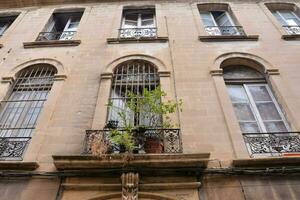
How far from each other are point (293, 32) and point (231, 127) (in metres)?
5.06

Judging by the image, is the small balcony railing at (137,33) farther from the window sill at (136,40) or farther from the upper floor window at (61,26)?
the upper floor window at (61,26)

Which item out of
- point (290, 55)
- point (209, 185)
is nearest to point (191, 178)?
point (209, 185)

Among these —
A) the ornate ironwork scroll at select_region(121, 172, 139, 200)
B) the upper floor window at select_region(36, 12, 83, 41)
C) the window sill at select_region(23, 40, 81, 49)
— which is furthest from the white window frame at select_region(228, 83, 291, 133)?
the upper floor window at select_region(36, 12, 83, 41)

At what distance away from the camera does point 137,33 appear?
9.41 m

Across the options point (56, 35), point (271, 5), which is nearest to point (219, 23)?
point (271, 5)

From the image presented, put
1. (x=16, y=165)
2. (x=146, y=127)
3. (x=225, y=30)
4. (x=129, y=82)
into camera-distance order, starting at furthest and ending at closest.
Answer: (x=225, y=30)
(x=129, y=82)
(x=146, y=127)
(x=16, y=165)

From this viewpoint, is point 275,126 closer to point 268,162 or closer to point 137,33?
point 268,162

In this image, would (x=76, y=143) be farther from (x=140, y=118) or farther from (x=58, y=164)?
(x=140, y=118)

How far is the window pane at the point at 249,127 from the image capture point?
243 inches

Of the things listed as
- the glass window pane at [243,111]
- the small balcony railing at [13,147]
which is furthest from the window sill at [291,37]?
the small balcony railing at [13,147]

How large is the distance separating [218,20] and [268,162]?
662cm

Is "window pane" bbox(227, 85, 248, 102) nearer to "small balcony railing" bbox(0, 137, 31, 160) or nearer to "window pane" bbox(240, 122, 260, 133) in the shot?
"window pane" bbox(240, 122, 260, 133)

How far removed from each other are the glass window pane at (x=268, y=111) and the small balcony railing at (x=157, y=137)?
6.89 feet

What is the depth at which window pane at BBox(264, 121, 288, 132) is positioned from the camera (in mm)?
6180
